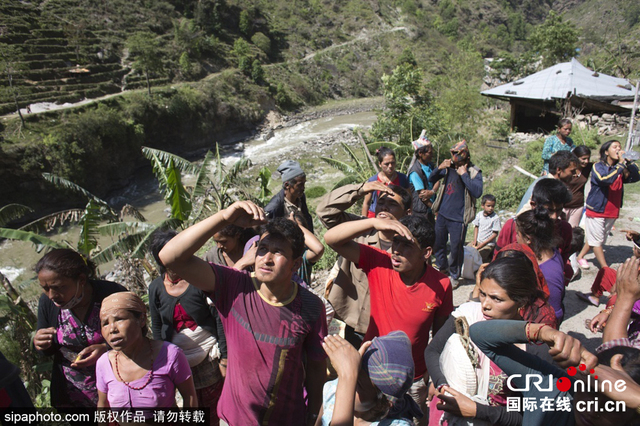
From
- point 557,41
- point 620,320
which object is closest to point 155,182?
point 620,320

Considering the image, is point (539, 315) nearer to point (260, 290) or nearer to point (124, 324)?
point (260, 290)

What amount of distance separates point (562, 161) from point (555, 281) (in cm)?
185

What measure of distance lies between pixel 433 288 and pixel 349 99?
4734 centimetres

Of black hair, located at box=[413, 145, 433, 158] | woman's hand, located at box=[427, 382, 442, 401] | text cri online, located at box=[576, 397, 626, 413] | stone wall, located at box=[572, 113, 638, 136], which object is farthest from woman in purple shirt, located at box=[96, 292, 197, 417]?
stone wall, located at box=[572, 113, 638, 136]

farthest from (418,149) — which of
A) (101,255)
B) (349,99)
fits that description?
(349,99)

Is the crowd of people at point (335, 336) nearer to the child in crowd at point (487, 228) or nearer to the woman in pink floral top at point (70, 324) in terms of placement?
the woman in pink floral top at point (70, 324)

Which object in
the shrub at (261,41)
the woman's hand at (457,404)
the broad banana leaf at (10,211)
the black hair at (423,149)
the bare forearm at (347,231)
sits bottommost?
the broad banana leaf at (10,211)

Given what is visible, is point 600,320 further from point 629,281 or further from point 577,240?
point 577,240

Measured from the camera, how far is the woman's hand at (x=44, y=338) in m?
2.35

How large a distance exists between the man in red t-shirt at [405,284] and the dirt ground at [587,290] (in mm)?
2255

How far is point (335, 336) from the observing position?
182cm

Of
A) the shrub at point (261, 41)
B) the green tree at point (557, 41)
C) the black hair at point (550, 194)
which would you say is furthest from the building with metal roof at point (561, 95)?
the shrub at point (261, 41)

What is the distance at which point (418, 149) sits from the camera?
181 inches

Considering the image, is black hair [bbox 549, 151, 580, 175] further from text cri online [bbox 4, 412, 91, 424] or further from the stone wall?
the stone wall
